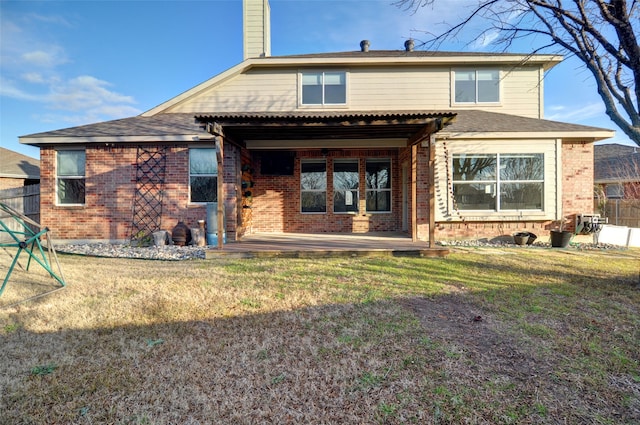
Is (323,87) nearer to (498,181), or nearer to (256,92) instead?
(256,92)

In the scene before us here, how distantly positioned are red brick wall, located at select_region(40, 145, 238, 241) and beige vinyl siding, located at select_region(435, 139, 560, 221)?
5942 millimetres

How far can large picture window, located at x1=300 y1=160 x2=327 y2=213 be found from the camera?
10.5 meters

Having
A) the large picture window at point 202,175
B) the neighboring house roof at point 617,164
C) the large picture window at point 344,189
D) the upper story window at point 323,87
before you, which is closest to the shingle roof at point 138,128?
the large picture window at point 202,175

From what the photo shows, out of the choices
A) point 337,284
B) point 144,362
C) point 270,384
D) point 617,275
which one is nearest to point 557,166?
point 617,275

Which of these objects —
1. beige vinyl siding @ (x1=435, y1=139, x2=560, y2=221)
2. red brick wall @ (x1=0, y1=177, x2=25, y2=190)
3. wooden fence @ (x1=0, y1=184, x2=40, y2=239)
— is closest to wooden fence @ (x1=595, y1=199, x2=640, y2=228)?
beige vinyl siding @ (x1=435, y1=139, x2=560, y2=221)

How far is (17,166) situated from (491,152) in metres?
20.6

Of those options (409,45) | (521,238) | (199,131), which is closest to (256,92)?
(199,131)

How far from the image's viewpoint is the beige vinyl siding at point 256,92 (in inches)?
411

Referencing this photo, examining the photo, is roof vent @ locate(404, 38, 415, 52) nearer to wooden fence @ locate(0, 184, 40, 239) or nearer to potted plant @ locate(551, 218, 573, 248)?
potted plant @ locate(551, 218, 573, 248)

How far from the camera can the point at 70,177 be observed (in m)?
8.89

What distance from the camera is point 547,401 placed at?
212cm

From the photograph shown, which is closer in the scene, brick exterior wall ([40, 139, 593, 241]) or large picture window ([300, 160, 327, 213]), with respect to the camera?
brick exterior wall ([40, 139, 593, 241])

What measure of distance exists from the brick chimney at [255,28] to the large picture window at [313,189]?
4.54 metres

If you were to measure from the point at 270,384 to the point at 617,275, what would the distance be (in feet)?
20.6
